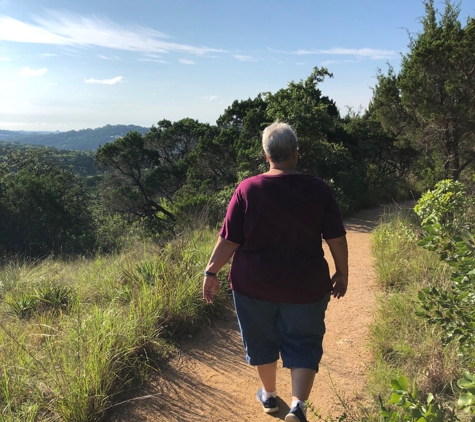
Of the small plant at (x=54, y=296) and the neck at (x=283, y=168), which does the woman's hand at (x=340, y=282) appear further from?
the small plant at (x=54, y=296)

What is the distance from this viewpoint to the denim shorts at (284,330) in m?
2.02

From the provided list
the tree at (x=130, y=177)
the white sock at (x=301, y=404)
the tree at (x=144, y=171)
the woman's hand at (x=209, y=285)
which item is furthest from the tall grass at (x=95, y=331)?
the tree at (x=130, y=177)

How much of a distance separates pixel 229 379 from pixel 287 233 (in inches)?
61.1

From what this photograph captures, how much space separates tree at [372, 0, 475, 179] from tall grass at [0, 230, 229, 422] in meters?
6.93

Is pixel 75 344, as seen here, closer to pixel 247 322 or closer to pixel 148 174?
pixel 247 322

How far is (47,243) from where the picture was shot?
18.5 meters

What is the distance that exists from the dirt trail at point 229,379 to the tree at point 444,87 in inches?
260

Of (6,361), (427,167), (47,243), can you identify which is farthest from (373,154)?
(47,243)

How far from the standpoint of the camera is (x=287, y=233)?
1953mm

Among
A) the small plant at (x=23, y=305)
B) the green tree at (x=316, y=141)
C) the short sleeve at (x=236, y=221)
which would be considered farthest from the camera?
the green tree at (x=316, y=141)

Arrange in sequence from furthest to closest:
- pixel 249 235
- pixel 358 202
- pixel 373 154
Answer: pixel 373 154, pixel 358 202, pixel 249 235

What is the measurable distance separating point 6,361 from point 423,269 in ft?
13.2

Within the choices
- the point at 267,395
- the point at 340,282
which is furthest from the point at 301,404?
the point at 340,282

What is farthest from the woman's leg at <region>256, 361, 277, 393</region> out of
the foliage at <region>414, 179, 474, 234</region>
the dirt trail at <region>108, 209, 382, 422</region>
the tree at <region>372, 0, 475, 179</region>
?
the tree at <region>372, 0, 475, 179</region>
